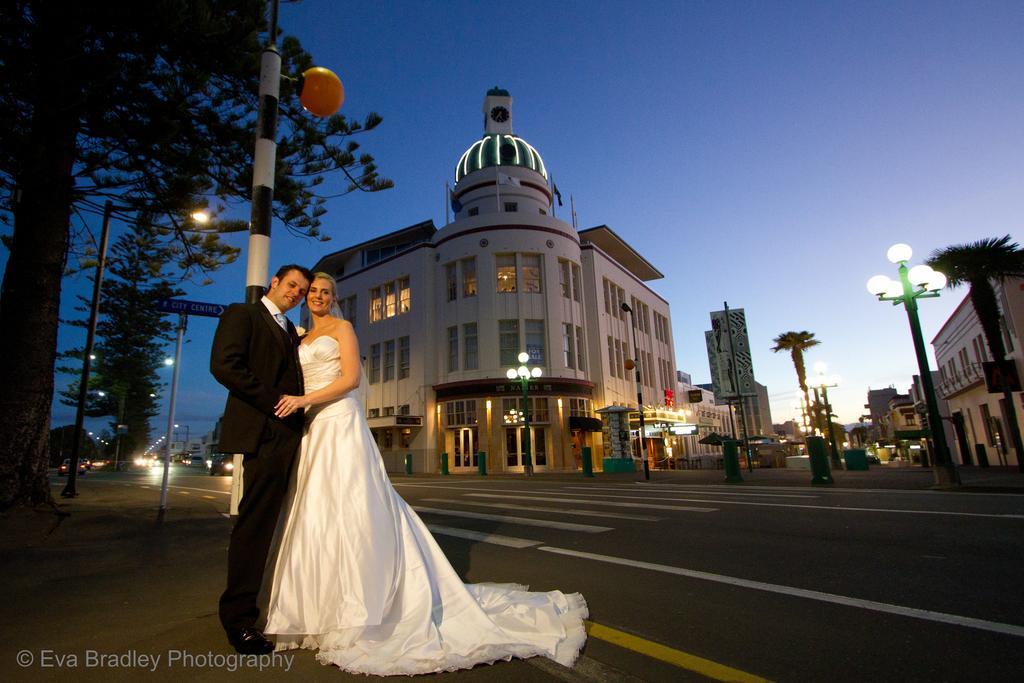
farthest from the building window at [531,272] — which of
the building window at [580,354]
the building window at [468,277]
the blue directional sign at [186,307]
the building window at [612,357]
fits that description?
the blue directional sign at [186,307]

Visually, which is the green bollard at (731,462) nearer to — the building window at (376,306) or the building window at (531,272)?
the building window at (531,272)

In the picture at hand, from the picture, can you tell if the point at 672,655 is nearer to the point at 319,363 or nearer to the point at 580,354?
the point at 319,363

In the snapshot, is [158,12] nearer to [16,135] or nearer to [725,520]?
[16,135]

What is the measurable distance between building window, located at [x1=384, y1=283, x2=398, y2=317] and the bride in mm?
34117

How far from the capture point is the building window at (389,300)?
119ft

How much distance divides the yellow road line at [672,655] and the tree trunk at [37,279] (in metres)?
8.56

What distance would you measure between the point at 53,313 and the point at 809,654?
10.2 m

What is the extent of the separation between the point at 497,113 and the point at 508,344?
22.0 meters

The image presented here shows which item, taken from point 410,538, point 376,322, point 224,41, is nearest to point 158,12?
point 224,41

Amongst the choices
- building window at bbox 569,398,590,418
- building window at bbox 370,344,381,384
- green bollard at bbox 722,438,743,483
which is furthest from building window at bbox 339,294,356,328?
green bollard at bbox 722,438,743,483

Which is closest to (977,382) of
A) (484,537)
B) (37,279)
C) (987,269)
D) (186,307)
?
(987,269)

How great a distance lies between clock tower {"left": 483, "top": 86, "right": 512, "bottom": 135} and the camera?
135 ft

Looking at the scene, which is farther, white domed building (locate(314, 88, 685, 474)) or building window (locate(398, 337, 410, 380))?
building window (locate(398, 337, 410, 380))

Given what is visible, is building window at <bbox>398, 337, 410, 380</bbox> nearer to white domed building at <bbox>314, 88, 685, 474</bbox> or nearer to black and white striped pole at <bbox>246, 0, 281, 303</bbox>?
white domed building at <bbox>314, 88, 685, 474</bbox>
